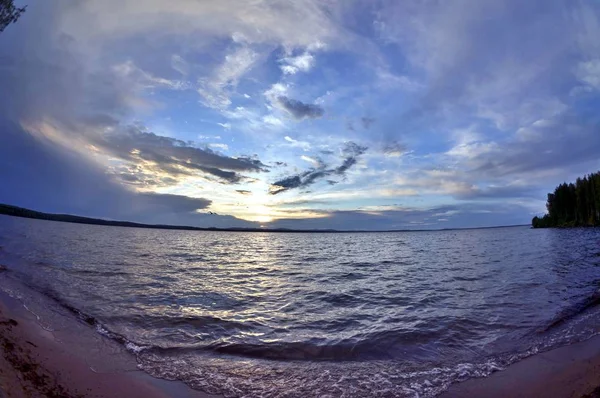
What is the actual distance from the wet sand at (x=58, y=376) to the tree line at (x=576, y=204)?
135 metres

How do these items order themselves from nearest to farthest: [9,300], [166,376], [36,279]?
1. [166,376]
2. [9,300]
3. [36,279]

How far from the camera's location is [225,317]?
40.8ft

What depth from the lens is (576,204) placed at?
11538 cm

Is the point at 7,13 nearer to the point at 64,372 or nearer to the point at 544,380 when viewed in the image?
the point at 64,372

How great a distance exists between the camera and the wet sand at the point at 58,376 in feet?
18.0

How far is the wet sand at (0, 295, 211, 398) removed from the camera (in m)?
5.50

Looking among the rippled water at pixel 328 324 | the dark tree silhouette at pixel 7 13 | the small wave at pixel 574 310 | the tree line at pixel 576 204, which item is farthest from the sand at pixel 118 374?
the tree line at pixel 576 204

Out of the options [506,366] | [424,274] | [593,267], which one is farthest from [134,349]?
[593,267]

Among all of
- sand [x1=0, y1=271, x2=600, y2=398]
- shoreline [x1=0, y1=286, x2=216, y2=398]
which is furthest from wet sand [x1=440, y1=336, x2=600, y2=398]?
shoreline [x1=0, y1=286, x2=216, y2=398]

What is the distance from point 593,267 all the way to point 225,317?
27.5 meters

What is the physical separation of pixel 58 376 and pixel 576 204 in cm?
15446

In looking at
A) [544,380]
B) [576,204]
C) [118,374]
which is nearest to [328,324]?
[544,380]

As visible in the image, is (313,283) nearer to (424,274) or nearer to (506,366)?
(424,274)

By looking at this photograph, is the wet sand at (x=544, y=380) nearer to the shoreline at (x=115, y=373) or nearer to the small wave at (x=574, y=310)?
the shoreline at (x=115, y=373)
